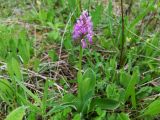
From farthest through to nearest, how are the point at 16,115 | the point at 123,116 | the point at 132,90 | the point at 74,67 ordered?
1. the point at 74,67
2. the point at 132,90
3. the point at 123,116
4. the point at 16,115

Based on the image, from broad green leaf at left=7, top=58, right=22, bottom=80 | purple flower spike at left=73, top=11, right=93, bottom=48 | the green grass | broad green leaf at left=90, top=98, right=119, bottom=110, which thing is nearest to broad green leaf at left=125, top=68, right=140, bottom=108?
the green grass

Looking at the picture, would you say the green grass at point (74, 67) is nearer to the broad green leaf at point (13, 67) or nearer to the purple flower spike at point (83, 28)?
the broad green leaf at point (13, 67)

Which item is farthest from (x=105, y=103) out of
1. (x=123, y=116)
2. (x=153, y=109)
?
(x=153, y=109)

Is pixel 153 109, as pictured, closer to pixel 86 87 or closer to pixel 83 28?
pixel 86 87

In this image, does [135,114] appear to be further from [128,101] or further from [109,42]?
[109,42]

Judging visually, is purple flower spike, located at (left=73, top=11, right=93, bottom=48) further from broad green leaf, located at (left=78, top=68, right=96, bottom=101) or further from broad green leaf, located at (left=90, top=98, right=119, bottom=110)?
broad green leaf, located at (left=90, top=98, right=119, bottom=110)

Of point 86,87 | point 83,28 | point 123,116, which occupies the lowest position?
point 123,116

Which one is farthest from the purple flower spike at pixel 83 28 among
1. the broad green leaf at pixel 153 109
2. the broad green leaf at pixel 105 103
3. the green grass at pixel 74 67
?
the broad green leaf at pixel 153 109

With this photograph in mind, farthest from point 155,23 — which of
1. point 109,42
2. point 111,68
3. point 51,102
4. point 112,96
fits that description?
point 51,102

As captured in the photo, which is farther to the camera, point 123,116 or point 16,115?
point 123,116
